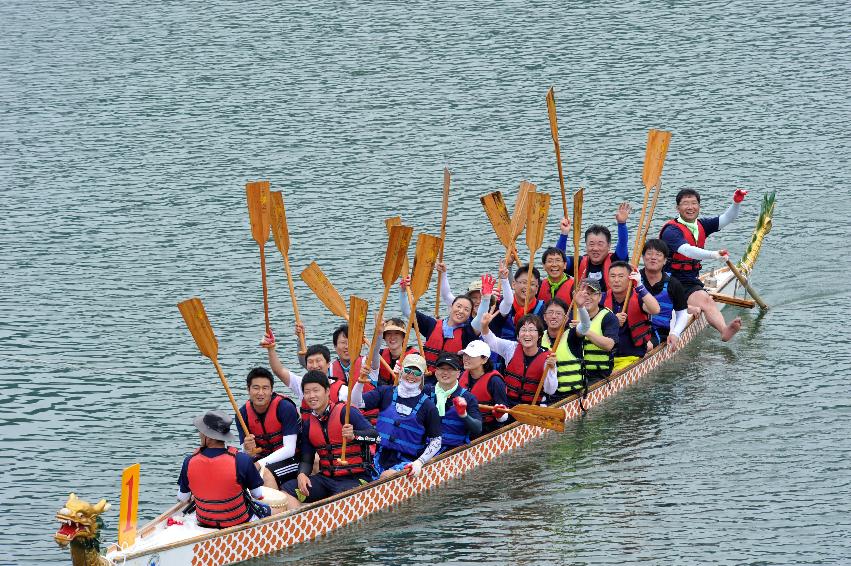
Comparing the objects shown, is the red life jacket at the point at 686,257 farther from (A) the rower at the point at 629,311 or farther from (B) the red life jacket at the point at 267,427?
(B) the red life jacket at the point at 267,427

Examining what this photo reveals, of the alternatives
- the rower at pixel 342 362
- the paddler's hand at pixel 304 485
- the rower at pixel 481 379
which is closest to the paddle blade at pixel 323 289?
the rower at pixel 342 362

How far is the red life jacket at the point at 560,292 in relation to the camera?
1557 cm

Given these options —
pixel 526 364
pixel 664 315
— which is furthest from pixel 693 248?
pixel 526 364

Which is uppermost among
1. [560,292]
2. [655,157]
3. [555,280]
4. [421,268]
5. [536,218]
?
[655,157]

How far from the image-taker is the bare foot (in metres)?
17.0

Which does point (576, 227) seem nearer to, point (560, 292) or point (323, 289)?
point (560, 292)

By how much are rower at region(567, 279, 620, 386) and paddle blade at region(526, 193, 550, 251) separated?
943mm

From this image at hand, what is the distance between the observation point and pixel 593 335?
14828 mm

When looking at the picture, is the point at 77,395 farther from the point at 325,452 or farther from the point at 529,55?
the point at 529,55

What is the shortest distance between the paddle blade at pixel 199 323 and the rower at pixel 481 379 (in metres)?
2.37

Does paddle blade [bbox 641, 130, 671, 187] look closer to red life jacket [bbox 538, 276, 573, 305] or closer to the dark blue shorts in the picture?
Answer: red life jacket [bbox 538, 276, 573, 305]

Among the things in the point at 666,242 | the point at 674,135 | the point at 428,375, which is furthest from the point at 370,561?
the point at 674,135

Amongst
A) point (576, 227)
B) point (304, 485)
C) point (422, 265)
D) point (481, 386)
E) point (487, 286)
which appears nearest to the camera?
point (304, 485)

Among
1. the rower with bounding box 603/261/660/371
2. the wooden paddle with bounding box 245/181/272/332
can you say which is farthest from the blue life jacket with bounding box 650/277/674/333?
the wooden paddle with bounding box 245/181/272/332
